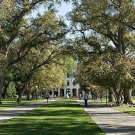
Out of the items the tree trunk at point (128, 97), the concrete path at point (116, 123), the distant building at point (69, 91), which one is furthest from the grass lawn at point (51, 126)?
the distant building at point (69, 91)

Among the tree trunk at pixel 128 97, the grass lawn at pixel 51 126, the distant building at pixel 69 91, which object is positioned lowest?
the grass lawn at pixel 51 126

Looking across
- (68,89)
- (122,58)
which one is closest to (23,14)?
(122,58)

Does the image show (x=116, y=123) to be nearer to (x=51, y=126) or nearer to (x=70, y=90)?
(x=51, y=126)

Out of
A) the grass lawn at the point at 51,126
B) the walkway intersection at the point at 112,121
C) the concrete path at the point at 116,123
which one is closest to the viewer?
the grass lawn at the point at 51,126

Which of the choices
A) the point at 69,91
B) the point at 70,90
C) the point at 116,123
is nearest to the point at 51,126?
the point at 116,123

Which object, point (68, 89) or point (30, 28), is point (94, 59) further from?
point (68, 89)

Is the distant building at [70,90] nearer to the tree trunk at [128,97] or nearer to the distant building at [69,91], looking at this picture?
the distant building at [69,91]

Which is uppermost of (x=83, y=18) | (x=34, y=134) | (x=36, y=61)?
(x=83, y=18)

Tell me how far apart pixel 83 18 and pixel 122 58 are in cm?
722

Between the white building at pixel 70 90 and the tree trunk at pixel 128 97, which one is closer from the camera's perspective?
the tree trunk at pixel 128 97

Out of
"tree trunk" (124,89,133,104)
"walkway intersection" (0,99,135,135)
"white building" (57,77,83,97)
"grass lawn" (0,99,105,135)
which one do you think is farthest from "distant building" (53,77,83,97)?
"grass lawn" (0,99,105,135)

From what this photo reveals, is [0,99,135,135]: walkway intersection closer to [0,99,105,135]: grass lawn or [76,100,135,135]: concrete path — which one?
[76,100,135,135]: concrete path

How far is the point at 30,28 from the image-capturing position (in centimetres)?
3906

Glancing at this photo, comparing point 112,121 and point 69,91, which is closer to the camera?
point 112,121
